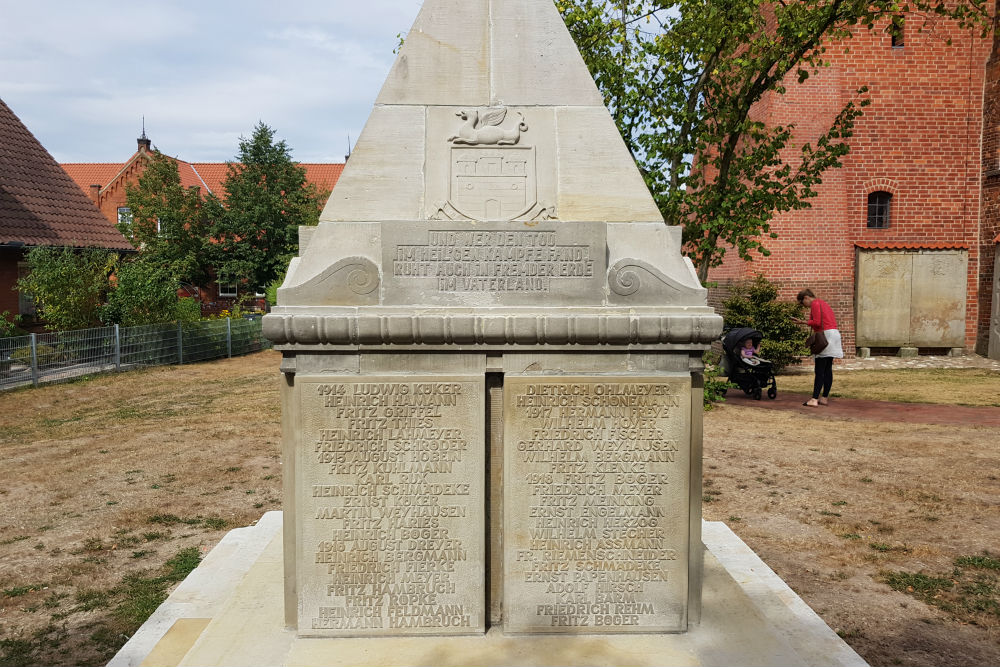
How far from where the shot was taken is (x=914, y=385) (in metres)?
15.9

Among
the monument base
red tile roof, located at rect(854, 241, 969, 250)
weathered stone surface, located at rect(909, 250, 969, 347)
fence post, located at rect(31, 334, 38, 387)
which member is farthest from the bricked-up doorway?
fence post, located at rect(31, 334, 38, 387)

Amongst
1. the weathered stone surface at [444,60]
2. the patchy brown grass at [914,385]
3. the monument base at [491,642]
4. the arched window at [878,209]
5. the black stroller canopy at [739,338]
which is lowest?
the patchy brown grass at [914,385]

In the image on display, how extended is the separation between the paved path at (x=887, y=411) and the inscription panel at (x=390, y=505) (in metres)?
10.4

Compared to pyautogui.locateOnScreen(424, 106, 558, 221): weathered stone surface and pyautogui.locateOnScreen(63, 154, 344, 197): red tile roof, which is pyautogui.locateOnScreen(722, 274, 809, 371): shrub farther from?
pyautogui.locateOnScreen(63, 154, 344, 197): red tile roof

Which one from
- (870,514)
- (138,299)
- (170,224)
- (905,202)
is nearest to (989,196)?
(905,202)

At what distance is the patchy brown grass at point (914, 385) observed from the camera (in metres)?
14.1

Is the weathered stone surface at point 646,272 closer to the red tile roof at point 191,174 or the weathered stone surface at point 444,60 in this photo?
the weathered stone surface at point 444,60

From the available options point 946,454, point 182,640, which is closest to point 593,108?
point 182,640

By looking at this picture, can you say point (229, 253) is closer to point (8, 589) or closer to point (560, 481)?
point (8, 589)

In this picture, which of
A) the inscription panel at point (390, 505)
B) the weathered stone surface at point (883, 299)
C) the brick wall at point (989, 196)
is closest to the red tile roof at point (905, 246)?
the weathered stone surface at point (883, 299)

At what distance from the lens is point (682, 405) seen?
11.6 feet

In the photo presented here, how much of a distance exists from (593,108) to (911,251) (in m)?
18.2

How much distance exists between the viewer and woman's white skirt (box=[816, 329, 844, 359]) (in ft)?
39.3

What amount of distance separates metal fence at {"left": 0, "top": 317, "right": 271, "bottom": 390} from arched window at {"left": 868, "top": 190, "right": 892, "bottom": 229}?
51.3ft
